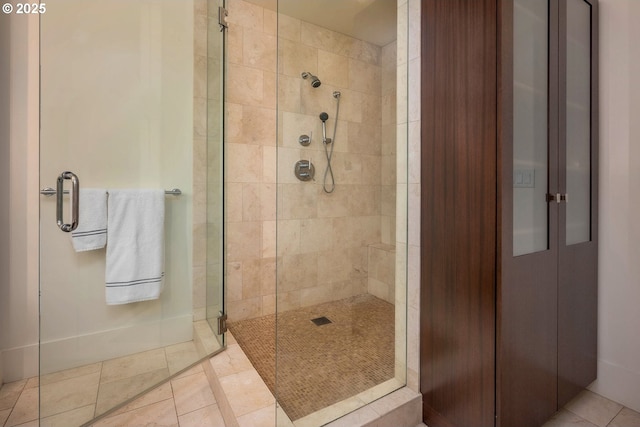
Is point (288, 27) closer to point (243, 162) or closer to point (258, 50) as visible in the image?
point (258, 50)

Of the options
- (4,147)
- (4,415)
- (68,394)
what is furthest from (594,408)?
(4,147)

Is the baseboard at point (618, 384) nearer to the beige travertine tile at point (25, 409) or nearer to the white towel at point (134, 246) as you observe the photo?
the white towel at point (134, 246)

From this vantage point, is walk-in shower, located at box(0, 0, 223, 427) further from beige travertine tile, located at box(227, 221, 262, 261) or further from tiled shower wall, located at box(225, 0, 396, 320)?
tiled shower wall, located at box(225, 0, 396, 320)

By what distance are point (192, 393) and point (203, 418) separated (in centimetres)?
23

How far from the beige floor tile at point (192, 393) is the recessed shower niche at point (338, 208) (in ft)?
0.93

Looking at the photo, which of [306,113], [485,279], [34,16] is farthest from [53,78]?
[485,279]

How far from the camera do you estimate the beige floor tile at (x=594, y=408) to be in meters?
1.41

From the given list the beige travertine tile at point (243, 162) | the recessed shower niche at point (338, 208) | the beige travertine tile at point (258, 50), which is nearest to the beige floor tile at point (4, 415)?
the recessed shower niche at point (338, 208)

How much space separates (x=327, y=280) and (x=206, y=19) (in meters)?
1.93

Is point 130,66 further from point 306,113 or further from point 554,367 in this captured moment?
point 554,367

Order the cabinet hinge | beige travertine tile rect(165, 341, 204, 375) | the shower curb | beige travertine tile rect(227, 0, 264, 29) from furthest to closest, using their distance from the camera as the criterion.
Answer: beige travertine tile rect(227, 0, 264, 29)
the cabinet hinge
beige travertine tile rect(165, 341, 204, 375)
the shower curb

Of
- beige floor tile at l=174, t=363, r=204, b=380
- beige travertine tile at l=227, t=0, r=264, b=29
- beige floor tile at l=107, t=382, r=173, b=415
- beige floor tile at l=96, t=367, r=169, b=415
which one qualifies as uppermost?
beige travertine tile at l=227, t=0, r=264, b=29

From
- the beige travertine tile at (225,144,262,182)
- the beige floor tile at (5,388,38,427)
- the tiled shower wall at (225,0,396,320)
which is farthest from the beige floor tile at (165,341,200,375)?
the beige travertine tile at (225,144,262,182)

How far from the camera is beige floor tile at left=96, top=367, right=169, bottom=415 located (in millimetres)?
1405
